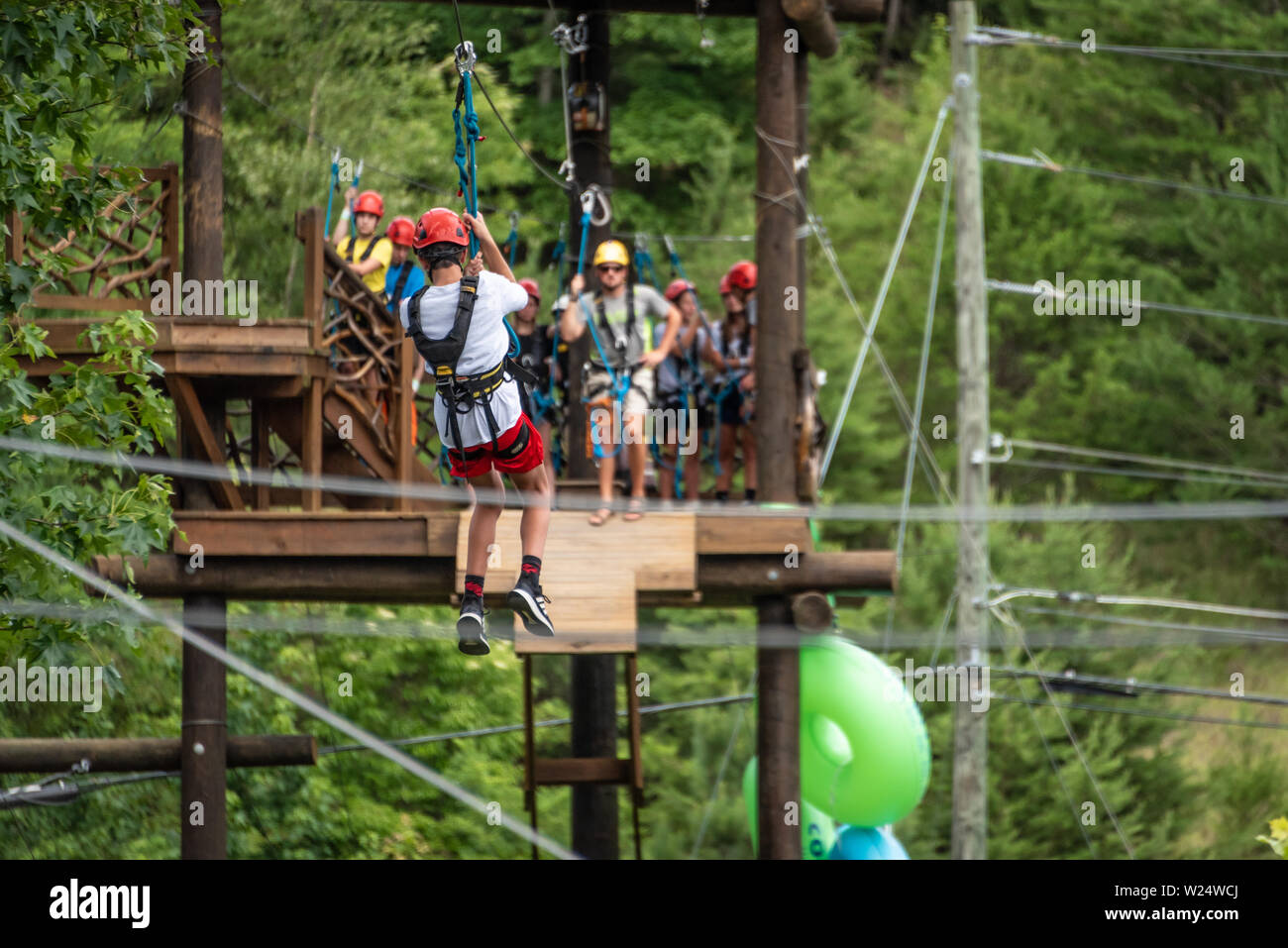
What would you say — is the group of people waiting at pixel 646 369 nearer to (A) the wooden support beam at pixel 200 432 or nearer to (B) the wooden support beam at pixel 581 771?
(A) the wooden support beam at pixel 200 432

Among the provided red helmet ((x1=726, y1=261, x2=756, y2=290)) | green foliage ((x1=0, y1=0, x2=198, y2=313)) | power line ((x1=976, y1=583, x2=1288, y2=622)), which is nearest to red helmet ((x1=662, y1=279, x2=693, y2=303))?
red helmet ((x1=726, y1=261, x2=756, y2=290))

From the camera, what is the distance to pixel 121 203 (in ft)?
37.0

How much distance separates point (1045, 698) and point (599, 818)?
10577 millimetres

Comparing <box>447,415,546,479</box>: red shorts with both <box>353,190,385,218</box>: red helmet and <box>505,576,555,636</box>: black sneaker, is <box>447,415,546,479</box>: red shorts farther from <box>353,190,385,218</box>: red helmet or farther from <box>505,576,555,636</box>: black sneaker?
<box>353,190,385,218</box>: red helmet

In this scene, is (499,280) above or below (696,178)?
below

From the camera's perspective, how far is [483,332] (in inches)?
329

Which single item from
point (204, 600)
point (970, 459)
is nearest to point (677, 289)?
point (204, 600)

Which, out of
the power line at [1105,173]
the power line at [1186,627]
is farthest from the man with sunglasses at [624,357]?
the power line at [1105,173]

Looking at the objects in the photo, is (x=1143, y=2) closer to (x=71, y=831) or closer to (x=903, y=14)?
(x=903, y=14)

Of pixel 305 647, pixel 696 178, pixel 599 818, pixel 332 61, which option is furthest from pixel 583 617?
pixel 696 178

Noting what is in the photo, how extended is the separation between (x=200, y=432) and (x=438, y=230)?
3.90 meters

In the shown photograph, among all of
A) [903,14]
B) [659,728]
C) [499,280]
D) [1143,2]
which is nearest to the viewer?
[499,280]

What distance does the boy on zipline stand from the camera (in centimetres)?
830

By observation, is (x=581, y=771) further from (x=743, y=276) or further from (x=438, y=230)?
(x=438, y=230)
